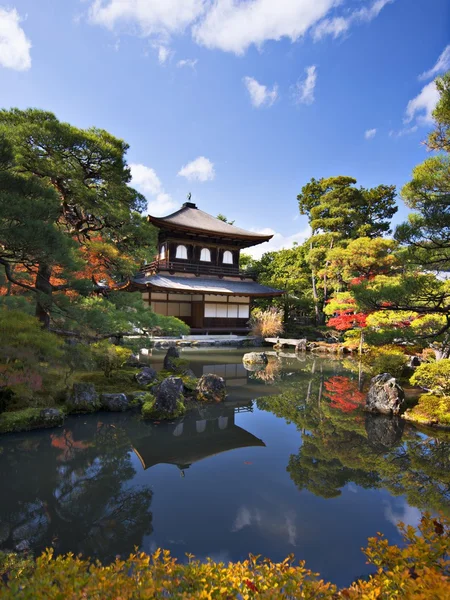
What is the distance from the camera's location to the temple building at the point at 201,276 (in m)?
19.4

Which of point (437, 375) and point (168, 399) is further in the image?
point (437, 375)

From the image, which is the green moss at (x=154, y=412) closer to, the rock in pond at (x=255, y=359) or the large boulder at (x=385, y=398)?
the large boulder at (x=385, y=398)

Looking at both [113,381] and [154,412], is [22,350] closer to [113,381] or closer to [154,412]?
[154,412]

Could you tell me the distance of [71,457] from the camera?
460 cm

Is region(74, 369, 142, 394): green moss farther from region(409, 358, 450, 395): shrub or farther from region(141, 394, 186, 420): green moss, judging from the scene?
region(409, 358, 450, 395): shrub

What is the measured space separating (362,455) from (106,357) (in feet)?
19.0

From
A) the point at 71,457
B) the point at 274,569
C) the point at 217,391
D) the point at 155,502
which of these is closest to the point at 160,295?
the point at 217,391

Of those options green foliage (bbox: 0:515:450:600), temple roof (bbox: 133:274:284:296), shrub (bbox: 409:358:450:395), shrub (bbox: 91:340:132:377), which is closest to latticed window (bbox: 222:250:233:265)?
temple roof (bbox: 133:274:284:296)

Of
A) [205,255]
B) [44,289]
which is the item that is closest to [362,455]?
[44,289]

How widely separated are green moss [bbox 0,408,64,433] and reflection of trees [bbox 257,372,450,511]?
13.1 ft

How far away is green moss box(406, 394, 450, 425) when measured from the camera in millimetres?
6102

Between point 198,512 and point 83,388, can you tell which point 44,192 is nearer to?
point 83,388

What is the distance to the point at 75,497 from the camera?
3619 mm

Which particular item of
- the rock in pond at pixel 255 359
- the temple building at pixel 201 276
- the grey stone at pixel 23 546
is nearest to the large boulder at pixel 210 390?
the grey stone at pixel 23 546
